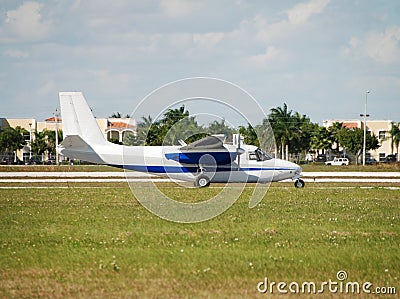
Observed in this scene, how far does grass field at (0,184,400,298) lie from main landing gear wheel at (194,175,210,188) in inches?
387

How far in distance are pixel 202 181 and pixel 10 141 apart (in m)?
80.0

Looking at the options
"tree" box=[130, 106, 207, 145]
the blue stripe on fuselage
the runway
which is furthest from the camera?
the runway

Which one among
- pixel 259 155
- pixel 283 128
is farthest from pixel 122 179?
pixel 283 128

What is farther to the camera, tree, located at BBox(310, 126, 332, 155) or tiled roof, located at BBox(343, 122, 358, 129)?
tiled roof, located at BBox(343, 122, 358, 129)

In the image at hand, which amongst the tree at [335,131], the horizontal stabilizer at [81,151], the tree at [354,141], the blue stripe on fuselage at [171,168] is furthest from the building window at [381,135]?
the horizontal stabilizer at [81,151]

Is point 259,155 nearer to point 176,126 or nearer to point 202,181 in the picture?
point 202,181

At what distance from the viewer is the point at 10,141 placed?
104188 millimetres

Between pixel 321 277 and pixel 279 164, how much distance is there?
876 inches

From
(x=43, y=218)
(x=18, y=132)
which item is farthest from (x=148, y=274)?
(x=18, y=132)

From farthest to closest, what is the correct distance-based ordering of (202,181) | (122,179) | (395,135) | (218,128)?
(395,135) → (122,179) → (202,181) → (218,128)

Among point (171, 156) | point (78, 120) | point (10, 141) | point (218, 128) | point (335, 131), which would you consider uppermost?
point (335, 131)

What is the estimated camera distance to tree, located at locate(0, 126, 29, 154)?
103787 millimetres

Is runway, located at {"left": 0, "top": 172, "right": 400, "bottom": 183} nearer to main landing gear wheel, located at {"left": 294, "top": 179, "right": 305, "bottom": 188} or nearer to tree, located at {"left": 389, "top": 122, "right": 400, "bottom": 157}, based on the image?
main landing gear wheel, located at {"left": 294, "top": 179, "right": 305, "bottom": 188}

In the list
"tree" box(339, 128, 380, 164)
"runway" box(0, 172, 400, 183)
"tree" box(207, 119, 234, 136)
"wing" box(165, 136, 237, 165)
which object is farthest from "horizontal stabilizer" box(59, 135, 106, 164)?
"tree" box(339, 128, 380, 164)
